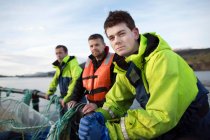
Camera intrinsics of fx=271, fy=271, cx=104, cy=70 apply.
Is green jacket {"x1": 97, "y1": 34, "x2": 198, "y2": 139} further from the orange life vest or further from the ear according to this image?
the orange life vest

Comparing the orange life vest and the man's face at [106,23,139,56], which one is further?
the orange life vest

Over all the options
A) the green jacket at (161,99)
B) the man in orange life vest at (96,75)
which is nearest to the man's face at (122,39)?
the green jacket at (161,99)

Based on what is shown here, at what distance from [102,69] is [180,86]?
297 centimetres

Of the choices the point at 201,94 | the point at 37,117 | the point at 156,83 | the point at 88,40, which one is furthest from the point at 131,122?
the point at 88,40

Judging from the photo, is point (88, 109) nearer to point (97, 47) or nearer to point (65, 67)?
point (97, 47)

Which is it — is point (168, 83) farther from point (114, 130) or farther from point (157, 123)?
point (114, 130)

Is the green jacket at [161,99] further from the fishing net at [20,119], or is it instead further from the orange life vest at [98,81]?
the orange life vest at [98,81]

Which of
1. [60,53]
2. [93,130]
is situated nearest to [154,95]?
[93,130]

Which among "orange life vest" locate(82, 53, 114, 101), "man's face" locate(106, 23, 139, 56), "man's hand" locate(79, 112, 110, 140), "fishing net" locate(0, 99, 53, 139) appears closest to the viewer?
"man's hand" locate(79, 112, 110, 140)

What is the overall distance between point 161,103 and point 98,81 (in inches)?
116

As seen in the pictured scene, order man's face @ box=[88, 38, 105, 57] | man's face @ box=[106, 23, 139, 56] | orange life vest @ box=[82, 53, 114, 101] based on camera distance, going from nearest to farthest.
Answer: man's face @ box=[106, 23, 139, 56] < orange life vest @ box=[82, 53, 114, 101] < man's face @ box=[88, 38, 105, 57]

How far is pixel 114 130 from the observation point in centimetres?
209

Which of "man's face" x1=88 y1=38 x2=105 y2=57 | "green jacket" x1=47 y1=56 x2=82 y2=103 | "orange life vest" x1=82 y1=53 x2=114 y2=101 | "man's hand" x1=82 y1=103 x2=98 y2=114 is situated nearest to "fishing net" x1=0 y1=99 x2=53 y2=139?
"man's hand" x1=82 y1=103 x2=98 y2=114

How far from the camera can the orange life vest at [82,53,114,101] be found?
484 cm
